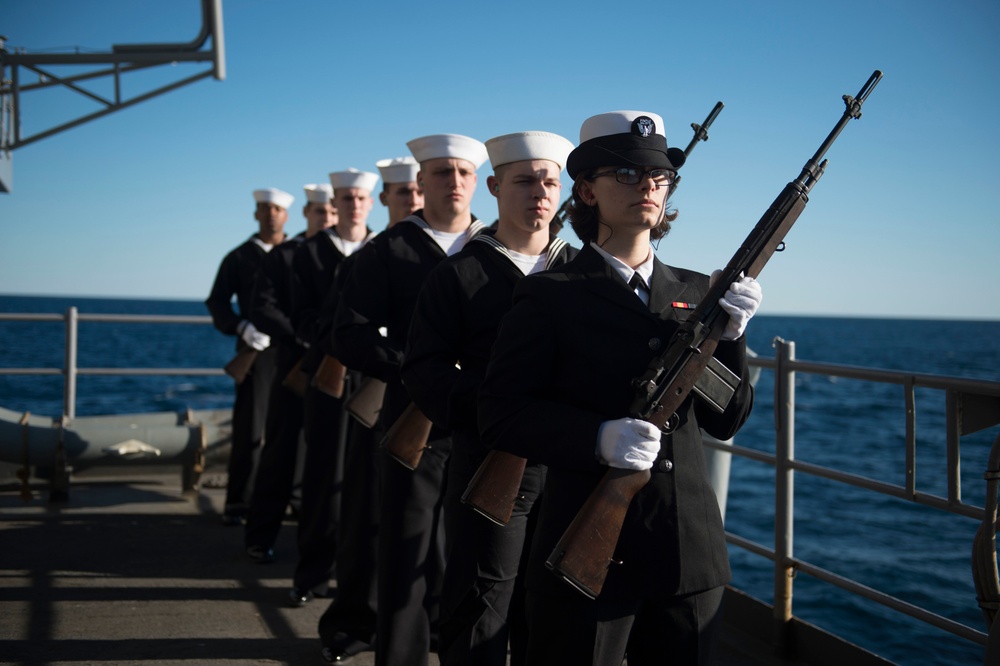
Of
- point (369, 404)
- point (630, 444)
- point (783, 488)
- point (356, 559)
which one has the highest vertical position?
point (630, 444)

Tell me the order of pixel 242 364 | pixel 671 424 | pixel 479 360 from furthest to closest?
pixel 242 364, pixel 479 360, pixel 671 424

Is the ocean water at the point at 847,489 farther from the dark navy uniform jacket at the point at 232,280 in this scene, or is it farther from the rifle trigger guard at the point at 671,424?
the rifle trigger guard at the point at 671,424

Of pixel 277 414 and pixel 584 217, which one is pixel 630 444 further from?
pixel 277 414

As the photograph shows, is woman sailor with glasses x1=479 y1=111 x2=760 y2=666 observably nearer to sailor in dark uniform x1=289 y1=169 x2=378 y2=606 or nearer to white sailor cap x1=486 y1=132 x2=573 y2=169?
white sailor cap x1=486 y1=132 x2=573 y2=169

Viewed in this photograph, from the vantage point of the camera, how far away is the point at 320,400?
5.91 meters

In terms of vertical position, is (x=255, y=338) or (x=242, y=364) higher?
(x=255, y=338)

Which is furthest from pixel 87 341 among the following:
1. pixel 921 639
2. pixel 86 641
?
pixel 86 641

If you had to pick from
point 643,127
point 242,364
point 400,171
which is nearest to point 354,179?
point 400,171

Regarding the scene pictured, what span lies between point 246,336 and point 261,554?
6.00 feet

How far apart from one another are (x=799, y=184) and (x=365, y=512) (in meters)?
2.74

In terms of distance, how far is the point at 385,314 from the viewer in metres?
4.64

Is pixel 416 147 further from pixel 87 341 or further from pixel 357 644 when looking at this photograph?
pixel 87 341

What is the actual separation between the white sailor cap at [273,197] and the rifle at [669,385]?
6.24 metres

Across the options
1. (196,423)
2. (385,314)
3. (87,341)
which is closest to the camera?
(385,314)
